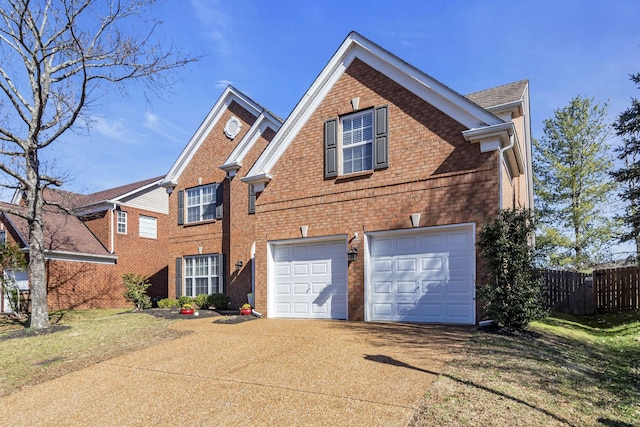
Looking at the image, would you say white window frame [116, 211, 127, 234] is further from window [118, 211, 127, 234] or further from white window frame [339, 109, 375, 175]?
white window frame [339, 109, 375, 175]

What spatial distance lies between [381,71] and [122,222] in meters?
17.1

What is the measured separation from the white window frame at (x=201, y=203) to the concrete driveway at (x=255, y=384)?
393 inches

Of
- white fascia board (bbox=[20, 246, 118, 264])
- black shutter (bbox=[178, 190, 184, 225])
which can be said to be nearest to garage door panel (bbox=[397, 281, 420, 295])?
black shutter (bbox=[178, 190, 184, 225])

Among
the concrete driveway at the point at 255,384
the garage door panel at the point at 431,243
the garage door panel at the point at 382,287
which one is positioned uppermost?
the garage door panel at the point at 431,243

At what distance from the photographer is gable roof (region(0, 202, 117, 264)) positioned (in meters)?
19.0

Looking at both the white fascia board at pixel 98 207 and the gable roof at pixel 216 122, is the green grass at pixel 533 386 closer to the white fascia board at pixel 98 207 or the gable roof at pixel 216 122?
the gable roof at pixel 216 122

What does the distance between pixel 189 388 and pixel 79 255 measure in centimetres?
1725

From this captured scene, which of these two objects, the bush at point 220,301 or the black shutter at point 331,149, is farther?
the bush at point 220,301

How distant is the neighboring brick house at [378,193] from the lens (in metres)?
9.69

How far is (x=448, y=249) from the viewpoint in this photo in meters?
9.93

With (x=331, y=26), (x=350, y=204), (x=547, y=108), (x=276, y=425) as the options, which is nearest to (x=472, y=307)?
(x=350, y=204)

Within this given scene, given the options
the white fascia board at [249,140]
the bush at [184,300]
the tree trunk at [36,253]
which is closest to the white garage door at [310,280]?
the white fascia board at [249,140]

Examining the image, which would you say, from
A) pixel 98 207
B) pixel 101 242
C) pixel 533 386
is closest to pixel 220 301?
pixel 101 242

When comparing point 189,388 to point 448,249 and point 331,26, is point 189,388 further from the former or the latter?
point 331,26
